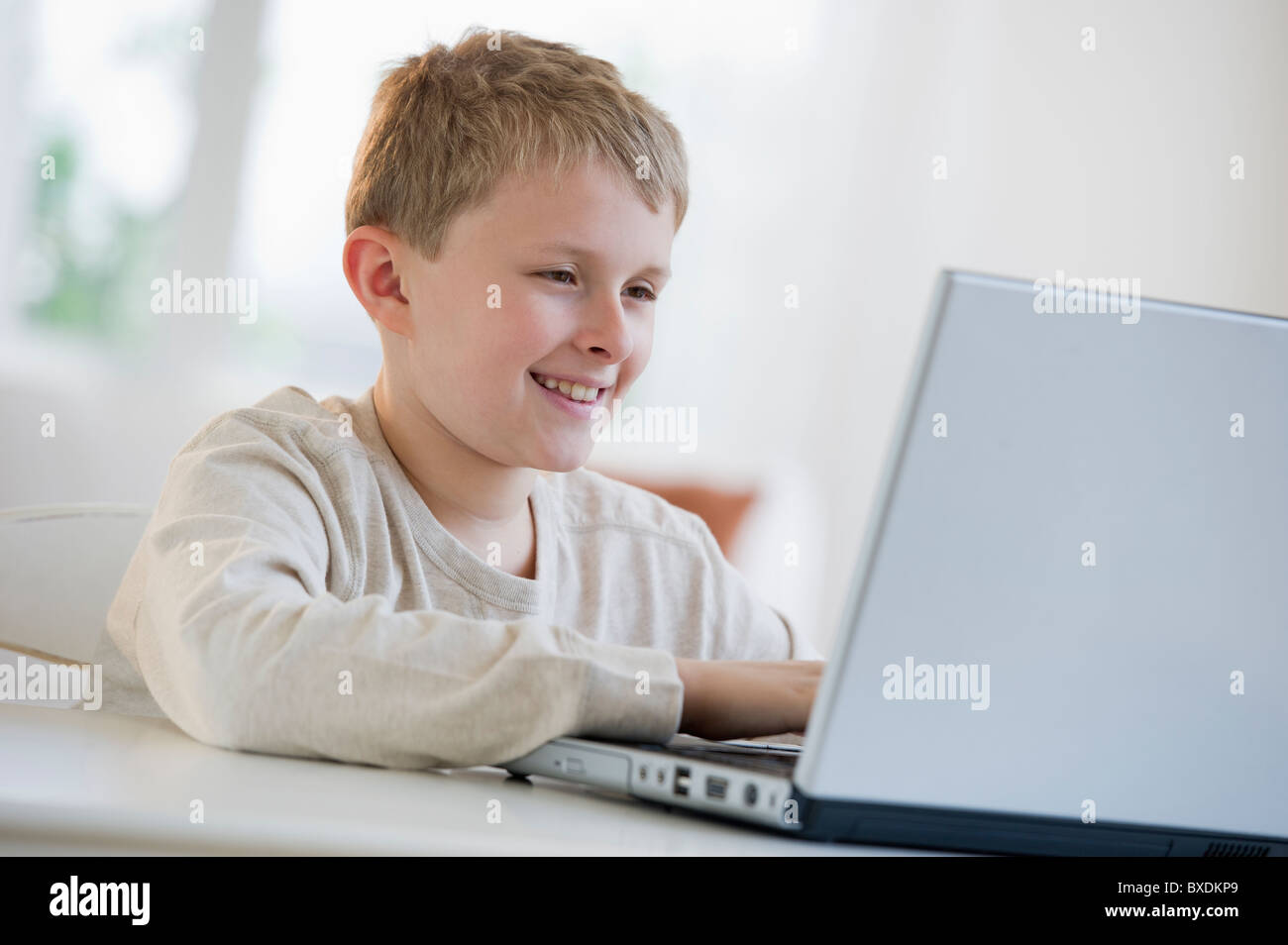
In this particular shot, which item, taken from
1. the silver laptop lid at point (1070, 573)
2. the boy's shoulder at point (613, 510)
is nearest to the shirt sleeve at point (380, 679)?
the silver laptop lid at point (1070, 573)

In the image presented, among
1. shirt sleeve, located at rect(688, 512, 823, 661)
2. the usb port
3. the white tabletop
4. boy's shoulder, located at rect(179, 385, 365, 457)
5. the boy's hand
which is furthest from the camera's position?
shirt sleeve, located at rect(688, 512, 823, 661)

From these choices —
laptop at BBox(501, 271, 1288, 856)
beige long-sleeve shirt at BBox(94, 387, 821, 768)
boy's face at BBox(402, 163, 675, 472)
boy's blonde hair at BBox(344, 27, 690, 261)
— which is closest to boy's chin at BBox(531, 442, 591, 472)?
boy's face at BBox(402, 163, 675, 472)

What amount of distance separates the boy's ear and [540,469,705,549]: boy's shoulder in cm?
25

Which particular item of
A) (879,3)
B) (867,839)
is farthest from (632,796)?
(879,3)

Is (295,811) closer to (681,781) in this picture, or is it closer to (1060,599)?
(681,781)

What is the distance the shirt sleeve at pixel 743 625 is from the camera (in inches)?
50.6

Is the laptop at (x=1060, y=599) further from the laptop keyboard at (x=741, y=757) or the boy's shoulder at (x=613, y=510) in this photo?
the boy's shoulder at (x=613, y=510)

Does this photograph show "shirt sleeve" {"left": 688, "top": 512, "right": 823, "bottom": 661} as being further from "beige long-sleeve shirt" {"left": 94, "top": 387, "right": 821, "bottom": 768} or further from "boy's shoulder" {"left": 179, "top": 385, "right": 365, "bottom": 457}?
"boy's shoulder" {"left": 179, "top": 385, "right": 365, "bottom": 457}

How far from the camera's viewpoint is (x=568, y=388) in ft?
3.68

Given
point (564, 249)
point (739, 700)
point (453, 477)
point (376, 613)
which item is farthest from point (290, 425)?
point (739, 700)

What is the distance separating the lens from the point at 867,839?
1.78 ft

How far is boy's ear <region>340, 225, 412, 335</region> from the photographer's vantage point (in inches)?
44.9

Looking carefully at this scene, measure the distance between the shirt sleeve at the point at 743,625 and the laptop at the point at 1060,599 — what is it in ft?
2.31

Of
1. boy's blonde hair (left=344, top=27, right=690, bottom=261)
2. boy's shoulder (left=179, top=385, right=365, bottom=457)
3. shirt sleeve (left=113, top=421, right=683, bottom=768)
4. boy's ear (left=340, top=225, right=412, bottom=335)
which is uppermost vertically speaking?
boy's blonde hair (left=344, top=27, right=690, bottom=261)
